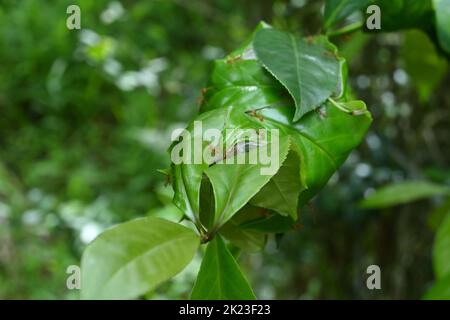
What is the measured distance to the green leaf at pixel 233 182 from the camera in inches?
11.0

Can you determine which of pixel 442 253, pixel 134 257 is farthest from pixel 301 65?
pixel 442 253

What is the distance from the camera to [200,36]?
1.84m

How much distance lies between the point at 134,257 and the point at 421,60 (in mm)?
523

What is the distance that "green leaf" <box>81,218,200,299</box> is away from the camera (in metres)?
0.25

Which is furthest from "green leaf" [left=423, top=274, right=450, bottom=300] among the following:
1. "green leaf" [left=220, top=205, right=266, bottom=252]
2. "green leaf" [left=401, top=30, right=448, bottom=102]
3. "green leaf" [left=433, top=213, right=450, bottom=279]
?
"green leaf" [left=401, top=30, right=448, bottom=102]

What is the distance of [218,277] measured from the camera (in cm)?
30

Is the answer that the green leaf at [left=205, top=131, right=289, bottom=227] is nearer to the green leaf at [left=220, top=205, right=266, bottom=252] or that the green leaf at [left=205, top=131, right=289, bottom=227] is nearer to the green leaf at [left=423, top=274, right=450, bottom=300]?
the green leaf at [left=220, top=205, right=266, bottom=252]

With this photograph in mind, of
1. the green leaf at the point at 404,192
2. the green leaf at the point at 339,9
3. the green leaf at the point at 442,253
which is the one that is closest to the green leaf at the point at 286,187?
the green leaf at the point at 339,9

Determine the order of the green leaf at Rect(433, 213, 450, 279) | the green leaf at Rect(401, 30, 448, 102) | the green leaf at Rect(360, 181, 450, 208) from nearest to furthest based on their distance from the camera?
the green leaf at Rect(433, 213, 450, 279), the green leaf at Rect(401, 30, 448, 102), the green leaf at Rect(360, 181, 450, 208)

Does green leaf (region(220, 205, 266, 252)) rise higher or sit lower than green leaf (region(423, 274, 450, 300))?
higher

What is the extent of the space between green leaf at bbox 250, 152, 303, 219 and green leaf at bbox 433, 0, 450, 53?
20cm

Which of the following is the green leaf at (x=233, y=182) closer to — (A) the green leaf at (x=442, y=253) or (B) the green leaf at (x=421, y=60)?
(A) the green leaf at (x=442, y=253)

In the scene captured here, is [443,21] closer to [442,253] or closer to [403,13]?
[403,13]

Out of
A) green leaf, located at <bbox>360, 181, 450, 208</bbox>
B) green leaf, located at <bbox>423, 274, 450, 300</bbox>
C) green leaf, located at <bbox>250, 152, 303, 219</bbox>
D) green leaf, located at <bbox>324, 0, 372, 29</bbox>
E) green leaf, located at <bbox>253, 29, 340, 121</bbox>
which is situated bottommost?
green leaf, located at <bbox>423, 274, 450, 300</bbox>
